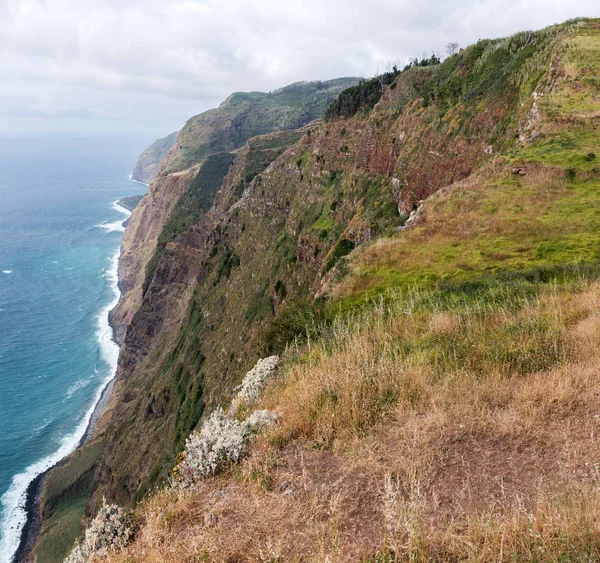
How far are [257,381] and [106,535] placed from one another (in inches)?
184

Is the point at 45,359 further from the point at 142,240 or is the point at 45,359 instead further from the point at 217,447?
the point at 217,447

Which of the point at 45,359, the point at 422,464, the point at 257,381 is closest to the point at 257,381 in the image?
the point at 257,381

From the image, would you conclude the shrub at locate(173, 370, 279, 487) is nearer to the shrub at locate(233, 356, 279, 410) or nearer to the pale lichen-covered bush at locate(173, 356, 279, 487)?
the pale lichen-covered bush at locate(173, 356, 279, 487)

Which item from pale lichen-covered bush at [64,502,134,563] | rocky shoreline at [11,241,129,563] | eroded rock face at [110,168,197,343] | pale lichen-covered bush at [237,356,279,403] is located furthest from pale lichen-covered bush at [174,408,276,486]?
eroded rock face at [110,168,197,343]

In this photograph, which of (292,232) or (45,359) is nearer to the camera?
(292,232)

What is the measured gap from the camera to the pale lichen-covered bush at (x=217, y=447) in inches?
259

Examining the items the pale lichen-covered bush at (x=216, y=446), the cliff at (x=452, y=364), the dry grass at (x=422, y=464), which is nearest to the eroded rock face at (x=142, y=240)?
the cliff at (x=452, y=364)

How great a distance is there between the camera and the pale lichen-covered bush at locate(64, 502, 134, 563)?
19.2 feet

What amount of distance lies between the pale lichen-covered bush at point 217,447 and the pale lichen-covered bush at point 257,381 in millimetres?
1892

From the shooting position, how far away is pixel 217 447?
22.0 feet

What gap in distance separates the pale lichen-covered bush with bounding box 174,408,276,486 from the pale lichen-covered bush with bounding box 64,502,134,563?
3.03ft

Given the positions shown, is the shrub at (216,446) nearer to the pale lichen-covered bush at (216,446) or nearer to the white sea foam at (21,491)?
the pale lichen-covered bush at (216,446)

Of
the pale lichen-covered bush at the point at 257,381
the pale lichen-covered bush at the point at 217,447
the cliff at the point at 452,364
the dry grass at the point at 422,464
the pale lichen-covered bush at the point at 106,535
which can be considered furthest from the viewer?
the pale lichen-covered bush at the point at 257,381

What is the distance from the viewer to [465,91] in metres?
39.7
